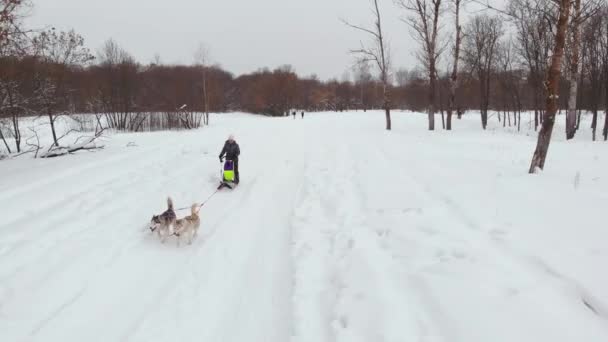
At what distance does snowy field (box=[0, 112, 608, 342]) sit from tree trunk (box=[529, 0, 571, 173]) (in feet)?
2.09

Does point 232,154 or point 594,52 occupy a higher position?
point 594,52

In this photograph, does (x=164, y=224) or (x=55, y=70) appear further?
(x=55, y=70)

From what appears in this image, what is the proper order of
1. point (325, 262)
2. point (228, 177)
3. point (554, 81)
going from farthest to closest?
point (228, 177), point (554, 81), point (325, 262)

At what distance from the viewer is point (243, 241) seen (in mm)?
6199

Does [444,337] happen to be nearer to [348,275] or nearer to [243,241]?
[348,275]

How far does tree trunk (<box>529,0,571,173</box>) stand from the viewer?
7371 millimetres

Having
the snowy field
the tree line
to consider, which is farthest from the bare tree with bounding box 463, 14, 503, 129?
the snowy field

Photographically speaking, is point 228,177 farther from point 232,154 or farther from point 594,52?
point 594,52

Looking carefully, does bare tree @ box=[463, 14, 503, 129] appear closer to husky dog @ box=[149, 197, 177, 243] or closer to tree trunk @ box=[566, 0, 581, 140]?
tree trunk @ box=[566, 0, 581, 140]

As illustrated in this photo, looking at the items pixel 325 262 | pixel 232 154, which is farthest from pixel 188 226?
pixel 232 154

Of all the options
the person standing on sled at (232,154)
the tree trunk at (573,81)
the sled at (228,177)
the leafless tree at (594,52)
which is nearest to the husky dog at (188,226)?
the sled at (228,177)

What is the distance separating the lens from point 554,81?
7758mm

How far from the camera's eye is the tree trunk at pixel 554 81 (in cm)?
737

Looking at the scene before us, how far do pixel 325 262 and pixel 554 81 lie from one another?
275 inches
